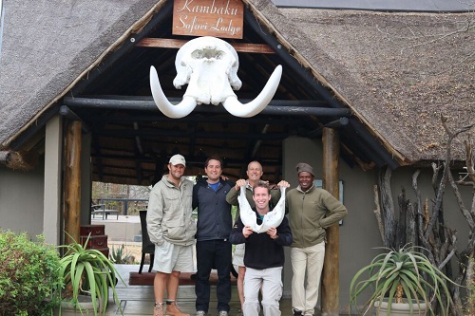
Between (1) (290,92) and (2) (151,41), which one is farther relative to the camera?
(1) (290,92)

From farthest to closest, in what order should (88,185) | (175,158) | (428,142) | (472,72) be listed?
(472,72)
(88,185)
(428,142)
(175,158)

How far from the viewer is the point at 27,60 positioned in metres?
9.53

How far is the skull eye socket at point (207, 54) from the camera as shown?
6809 millimetres

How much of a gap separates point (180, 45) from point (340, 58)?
3.49 meters

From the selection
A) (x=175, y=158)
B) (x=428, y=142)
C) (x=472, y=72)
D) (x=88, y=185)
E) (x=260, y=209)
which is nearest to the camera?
(x=260, y=209)

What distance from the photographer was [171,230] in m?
6.70

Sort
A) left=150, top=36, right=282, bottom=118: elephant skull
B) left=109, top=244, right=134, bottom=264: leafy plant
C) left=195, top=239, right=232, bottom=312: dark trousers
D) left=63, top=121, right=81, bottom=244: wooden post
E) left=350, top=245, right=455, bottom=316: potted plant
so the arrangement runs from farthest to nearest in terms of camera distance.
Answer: left=109, top=244, right=134, bottom=264: leafy plant, left=63, top=121, right=81, bottom=244: wooden post, left=195, top=239, right=232, bottom=312: dark trousers, left=150, top=36, right=282, bottom=118: elephant skull, left=350, top=245, right=455, bottom=316: potted plant

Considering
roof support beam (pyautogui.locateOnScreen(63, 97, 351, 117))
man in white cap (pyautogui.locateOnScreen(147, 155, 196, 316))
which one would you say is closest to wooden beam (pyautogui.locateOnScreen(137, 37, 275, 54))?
roof support beam (pyautogui.locateOnScreen(63, 97, 351, 117))

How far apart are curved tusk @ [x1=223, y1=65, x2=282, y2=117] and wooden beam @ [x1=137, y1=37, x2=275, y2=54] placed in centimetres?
57

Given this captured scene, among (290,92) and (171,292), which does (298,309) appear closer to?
(171,292)

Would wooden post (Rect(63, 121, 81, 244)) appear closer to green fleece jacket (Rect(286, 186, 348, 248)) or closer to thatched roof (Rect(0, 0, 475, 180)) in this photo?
thatched roof (Rect(0, 0, 475, 180))

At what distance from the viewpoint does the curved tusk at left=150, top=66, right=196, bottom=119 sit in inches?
234

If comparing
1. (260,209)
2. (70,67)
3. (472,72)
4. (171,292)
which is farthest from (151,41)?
(472,72)

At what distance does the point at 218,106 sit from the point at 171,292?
1755mm
